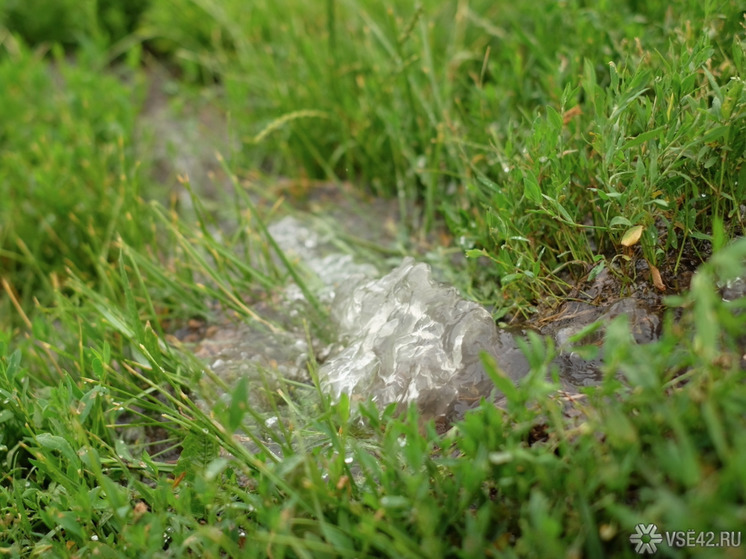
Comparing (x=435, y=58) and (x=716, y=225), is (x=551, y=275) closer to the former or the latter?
(x=716, y=225)

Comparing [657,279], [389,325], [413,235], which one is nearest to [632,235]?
[657,279]

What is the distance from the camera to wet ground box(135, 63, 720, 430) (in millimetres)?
1616

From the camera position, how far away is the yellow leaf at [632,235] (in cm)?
154

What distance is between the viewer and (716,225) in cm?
123

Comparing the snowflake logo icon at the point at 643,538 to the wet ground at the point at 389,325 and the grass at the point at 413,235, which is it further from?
the wet ground at the point at 389,325

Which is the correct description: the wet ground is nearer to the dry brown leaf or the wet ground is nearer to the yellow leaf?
the dry brown leaf
